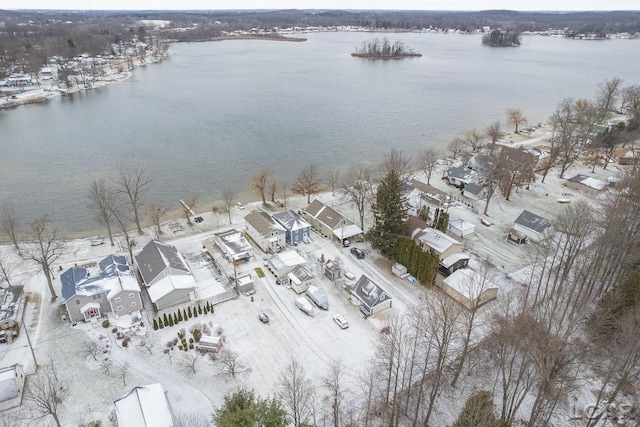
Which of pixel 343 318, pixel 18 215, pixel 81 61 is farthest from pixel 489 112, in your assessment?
pixel 81 61

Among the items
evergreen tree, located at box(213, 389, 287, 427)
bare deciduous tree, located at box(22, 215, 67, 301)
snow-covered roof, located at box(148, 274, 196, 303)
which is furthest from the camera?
bare deciduous tree, located at box(22, 215, 67, 301)

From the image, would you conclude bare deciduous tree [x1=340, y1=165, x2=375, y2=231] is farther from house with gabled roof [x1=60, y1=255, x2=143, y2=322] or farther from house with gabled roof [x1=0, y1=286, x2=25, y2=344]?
house with gabled roof [x1=0, y1=286, x2=25, y2=344]

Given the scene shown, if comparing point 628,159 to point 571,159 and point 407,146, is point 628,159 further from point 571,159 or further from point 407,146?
point 407,146

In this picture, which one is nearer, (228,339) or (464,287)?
(228,339)

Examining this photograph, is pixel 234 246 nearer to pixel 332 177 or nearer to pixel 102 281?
pixel 102 281

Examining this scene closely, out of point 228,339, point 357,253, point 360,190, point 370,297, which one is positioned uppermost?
point 360,190

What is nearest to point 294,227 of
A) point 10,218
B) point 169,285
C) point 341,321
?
point 341,321

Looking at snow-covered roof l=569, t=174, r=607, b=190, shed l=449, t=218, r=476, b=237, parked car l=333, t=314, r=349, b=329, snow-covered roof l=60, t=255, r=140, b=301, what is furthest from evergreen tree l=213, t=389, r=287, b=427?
snow-covered roof l=569, t=174, r=607, b=190

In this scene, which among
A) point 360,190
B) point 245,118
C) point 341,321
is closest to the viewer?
point 341,321
